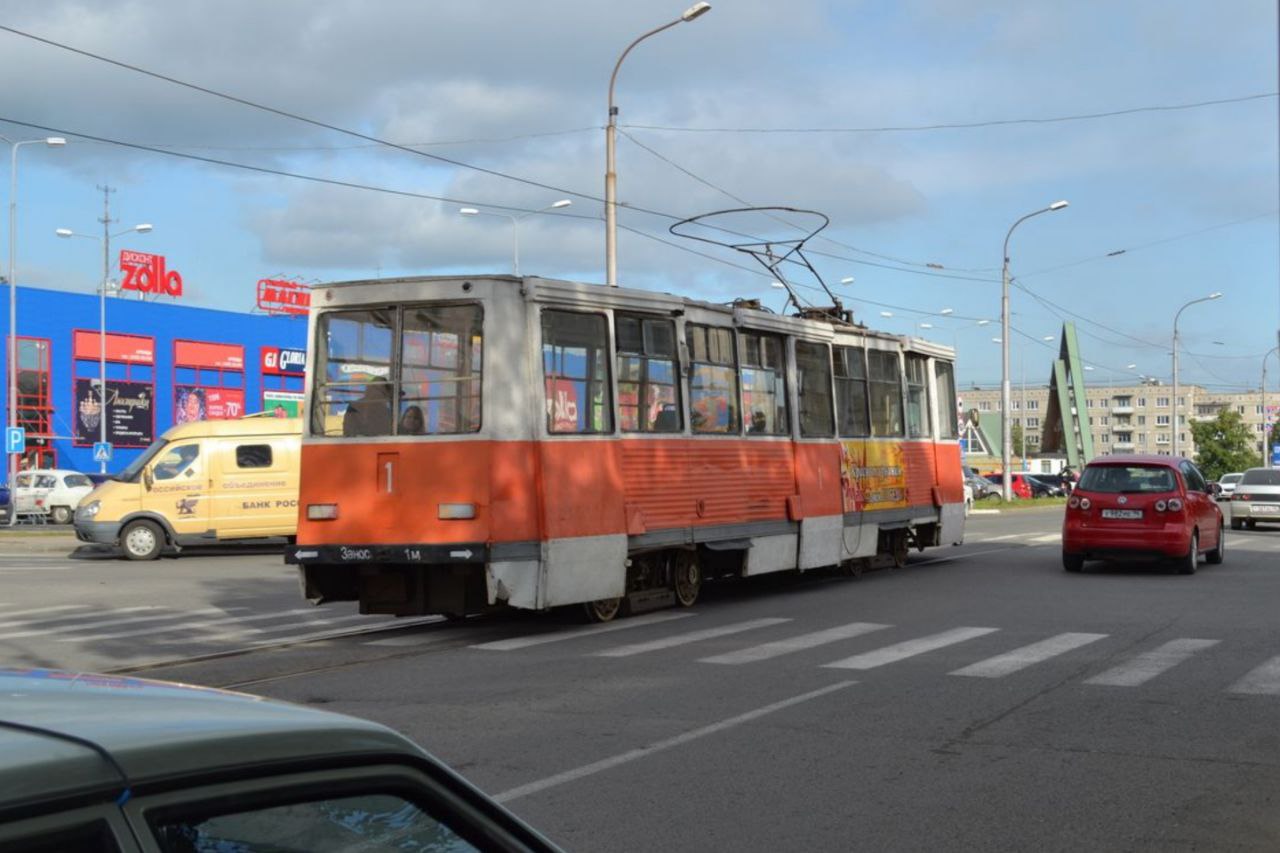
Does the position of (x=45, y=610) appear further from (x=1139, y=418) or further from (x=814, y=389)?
(x=1139, y=418)

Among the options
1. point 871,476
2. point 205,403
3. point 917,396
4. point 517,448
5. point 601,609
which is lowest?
point 601,609

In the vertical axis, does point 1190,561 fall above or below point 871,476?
below

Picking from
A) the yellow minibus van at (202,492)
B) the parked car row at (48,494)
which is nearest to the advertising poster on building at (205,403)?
the parked car row at (48,494)

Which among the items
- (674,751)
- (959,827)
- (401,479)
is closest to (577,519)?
(401,479)

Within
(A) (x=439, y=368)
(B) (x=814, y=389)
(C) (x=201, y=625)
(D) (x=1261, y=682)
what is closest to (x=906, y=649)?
(D) (x=1261, y=682)

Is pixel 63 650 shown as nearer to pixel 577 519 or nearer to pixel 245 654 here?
pixel 245 654

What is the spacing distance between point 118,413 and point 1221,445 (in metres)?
81.2

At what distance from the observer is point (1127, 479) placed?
20.5m

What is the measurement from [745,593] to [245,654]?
7190 millimetres

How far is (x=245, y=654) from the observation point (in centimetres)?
1224

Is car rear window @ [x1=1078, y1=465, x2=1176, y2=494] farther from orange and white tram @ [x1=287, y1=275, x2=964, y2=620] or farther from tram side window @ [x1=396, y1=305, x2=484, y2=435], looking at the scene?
tram side window @ [x1=396, y1=305, x2=484, y2=435]

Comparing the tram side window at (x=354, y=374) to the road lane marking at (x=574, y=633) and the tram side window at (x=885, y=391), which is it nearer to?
the road lane marking at (x=574, y=633)

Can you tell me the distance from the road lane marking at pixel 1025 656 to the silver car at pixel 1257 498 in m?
24.6

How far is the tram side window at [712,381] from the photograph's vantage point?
15.4 meters
